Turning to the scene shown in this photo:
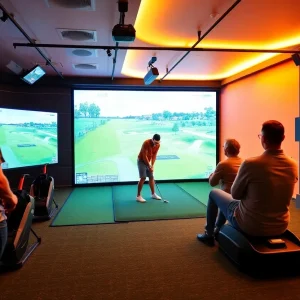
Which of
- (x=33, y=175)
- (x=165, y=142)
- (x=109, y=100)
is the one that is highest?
(x=109, y=100)

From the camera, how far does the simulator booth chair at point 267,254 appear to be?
241 cm

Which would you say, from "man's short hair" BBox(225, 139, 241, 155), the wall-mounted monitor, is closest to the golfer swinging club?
"man's short hair" BBox(225, 139, 241, 155)

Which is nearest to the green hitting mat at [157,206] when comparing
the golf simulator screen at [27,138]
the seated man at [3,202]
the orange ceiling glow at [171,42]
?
the golf simulator screen at [27,138]

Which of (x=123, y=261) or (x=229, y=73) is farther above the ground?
(x=229, y=73)

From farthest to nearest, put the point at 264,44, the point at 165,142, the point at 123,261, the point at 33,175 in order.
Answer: the point at 165,142 → the point at 33,175 → the point at 264,44 → the point at 123,261

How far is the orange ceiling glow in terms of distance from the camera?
3488 millimetres

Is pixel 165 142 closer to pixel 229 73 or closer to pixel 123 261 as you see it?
pixel 229 73

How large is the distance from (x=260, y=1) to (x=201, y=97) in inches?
175

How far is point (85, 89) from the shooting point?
6.96m

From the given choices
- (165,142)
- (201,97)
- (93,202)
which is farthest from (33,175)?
(201,97)

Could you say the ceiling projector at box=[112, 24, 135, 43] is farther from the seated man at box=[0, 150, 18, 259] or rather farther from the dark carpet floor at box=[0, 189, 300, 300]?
the dark carpet floor at box=[0, 189, 300, 300]

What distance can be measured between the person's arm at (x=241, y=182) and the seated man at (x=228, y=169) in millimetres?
624

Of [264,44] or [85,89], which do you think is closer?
[264,44]

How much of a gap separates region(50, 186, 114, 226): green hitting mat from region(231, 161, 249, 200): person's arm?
2.24 metres
